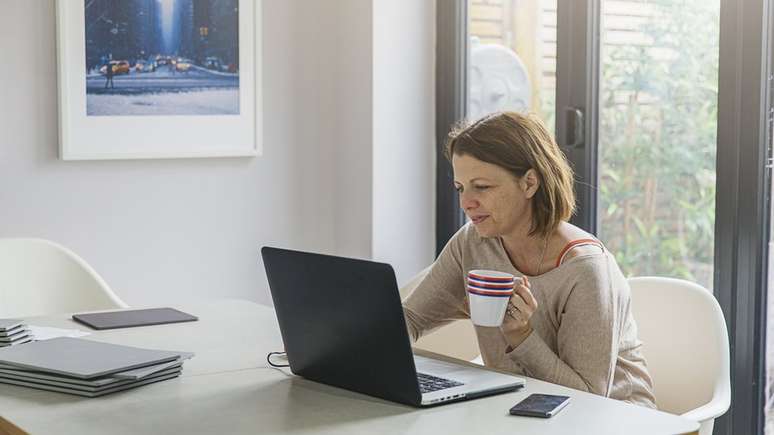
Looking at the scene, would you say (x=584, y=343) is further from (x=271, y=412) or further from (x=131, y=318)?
(x=131, y=318)

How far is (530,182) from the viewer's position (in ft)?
7.30

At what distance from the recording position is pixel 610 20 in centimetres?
318

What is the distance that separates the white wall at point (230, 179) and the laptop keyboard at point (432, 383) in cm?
194

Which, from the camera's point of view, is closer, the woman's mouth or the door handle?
the woman's mouth

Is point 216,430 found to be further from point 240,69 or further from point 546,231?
point 240,69

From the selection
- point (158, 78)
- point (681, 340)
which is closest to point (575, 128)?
point (681, 340)

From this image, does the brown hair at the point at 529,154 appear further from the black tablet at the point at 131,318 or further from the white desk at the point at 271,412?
the black tablet at the point at 131,318

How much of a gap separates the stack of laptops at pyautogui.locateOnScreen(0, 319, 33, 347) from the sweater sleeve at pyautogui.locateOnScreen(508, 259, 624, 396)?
103 centimetres

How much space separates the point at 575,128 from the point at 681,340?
3.19 feet

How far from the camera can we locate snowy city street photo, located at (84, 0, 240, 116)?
350 centimetres

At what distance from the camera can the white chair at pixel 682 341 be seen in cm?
238

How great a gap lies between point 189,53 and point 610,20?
1.42 meters

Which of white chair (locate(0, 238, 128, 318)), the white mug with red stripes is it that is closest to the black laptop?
the white mug with red stripes

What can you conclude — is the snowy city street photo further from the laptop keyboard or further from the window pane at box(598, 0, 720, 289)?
the laptop keyboard
